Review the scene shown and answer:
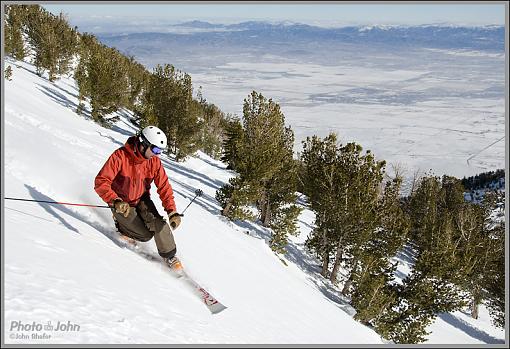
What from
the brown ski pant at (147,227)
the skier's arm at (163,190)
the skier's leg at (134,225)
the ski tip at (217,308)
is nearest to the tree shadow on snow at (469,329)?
the ski tip at (217,308)

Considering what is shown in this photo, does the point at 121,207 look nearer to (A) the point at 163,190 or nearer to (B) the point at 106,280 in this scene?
(A) the point at 163,190

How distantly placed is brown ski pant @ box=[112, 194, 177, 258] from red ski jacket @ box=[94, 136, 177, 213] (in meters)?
0.26

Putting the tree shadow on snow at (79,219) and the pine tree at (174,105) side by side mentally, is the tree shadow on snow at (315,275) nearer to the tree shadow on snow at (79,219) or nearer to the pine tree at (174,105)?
the tree shadow on snow at (79,219)

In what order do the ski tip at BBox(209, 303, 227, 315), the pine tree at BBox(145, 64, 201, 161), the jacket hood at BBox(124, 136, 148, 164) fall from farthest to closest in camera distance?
the pine tree at BBox(145, 64, 201, 161) → the jacket hood at BBox(124, 136, 148, 164) → the ski tip at BBox(209, 303, 227, 315)

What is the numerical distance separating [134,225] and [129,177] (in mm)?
1138

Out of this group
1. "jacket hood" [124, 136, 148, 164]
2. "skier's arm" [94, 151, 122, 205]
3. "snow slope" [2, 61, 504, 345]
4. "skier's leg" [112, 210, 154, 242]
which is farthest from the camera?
"skier's leg" [112, 210, 154, 242]

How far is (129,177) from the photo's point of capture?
927 cm

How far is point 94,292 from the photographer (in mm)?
6570

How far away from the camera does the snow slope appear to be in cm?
576

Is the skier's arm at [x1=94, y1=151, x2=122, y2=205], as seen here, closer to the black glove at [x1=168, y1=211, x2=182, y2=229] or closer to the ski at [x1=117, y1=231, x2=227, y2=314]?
the black glove at [x1=168, y1=211, x2=182, y2=229]

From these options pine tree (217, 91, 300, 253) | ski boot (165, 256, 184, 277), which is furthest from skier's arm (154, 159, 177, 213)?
pine tree (217, 91, 300, 253)

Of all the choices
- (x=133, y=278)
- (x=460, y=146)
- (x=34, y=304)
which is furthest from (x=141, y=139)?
(x=460, y=146)

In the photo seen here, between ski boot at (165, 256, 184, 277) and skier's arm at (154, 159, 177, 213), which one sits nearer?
ski boot at (165, 256, 184, 277)

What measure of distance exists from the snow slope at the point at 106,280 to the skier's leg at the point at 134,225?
0.46 m
